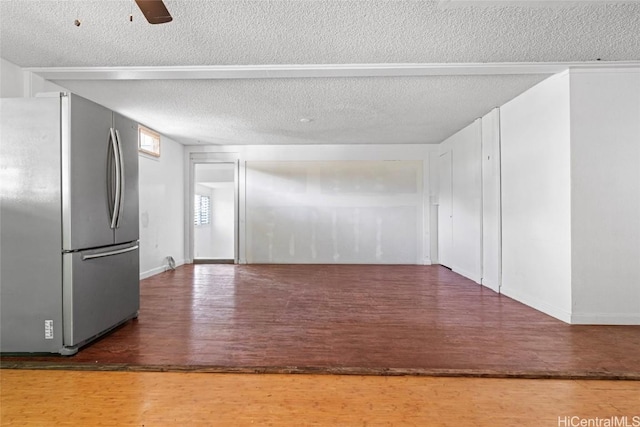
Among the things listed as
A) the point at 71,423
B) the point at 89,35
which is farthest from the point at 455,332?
the point at 89,35

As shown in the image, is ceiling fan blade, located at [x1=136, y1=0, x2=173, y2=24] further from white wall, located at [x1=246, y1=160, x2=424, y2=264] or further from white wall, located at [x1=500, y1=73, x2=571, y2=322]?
white wall, located at [x1=246, y1=160, x2=424, y2=264]

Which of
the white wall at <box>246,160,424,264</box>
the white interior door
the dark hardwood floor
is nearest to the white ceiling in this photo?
the white interior door

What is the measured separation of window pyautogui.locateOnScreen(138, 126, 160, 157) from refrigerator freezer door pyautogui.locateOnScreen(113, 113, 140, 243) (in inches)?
91.5

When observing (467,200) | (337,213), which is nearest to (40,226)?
(337,213)

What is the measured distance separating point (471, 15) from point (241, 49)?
6.43 feet

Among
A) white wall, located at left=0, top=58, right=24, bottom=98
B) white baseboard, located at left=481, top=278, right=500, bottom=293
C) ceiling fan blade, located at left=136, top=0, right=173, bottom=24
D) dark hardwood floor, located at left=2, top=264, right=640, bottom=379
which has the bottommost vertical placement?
dark hardwood floor, located at left=2, top=264, right=640, bottom=379

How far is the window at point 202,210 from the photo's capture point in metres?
9.57

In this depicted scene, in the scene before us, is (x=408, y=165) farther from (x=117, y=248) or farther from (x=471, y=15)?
(x=117, y=248)

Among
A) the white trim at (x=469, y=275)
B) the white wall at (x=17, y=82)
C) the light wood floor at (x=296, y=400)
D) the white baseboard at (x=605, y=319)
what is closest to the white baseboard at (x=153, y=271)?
the white wall at (x=17, y=82)

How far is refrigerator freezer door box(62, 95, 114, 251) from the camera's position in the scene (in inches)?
94.0

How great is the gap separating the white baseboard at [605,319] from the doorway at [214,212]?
8608 millimetres

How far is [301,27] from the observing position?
8.22 ft

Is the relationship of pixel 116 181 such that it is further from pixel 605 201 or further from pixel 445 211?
pixel 445 211

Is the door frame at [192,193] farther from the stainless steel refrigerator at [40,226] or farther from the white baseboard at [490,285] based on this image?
the white baseboard at [490,285]
